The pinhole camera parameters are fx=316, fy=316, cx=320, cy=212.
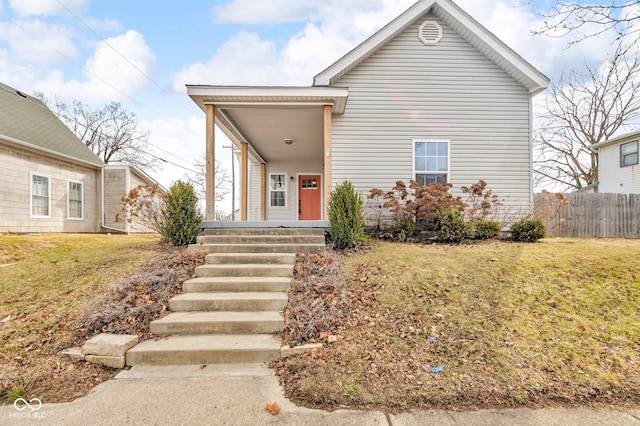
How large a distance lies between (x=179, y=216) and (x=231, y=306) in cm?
313

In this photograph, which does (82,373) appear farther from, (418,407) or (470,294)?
(470,294)

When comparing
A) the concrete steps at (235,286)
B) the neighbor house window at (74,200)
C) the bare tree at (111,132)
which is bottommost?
the concrete steps at (235,286)

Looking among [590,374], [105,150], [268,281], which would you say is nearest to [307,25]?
[268,281]

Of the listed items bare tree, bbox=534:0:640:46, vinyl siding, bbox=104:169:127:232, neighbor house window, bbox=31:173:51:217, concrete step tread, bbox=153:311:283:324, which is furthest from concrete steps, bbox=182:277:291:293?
vinyl siding, bbox=104:169:127:232

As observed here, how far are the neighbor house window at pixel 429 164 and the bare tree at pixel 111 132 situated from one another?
28351 mm

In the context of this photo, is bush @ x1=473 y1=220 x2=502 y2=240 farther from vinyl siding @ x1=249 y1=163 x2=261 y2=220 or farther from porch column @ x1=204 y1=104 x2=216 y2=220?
vinyl siding @ x1=249 y1=163 x2=261 y2=220

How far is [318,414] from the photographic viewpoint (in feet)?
8.20

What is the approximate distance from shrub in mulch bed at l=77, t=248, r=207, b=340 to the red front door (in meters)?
7.40

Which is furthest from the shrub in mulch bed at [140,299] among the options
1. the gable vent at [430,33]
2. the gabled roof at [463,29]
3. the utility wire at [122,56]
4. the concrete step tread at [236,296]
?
the utility wire at [122,56]

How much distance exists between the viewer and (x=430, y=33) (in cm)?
860

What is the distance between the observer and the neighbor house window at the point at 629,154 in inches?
571

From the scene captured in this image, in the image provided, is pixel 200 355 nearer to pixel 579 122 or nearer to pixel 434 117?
pixel 434 117

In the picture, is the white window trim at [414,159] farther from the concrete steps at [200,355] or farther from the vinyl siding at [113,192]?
the vinyl siding at [113,192]

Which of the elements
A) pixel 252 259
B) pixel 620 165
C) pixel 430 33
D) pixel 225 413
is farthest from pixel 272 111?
pixel 620 165
